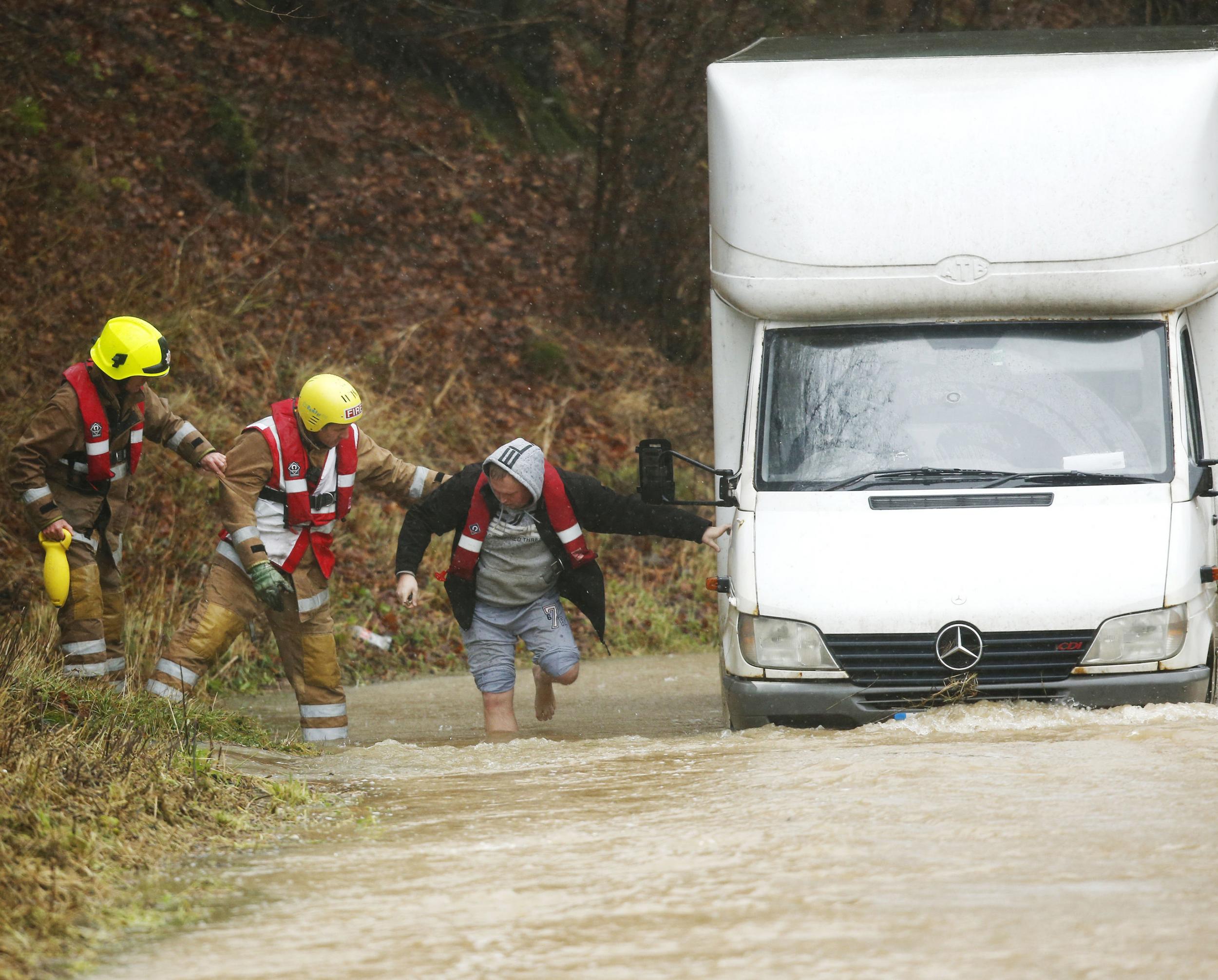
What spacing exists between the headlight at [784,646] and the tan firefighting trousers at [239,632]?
7.84ft

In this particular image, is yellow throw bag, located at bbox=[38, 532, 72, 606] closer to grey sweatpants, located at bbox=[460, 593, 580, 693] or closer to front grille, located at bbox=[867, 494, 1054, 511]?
grey sweatpants, located at bbox=[460, 593, 580, 693]

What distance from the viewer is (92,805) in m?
4.89

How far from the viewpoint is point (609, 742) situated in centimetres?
712

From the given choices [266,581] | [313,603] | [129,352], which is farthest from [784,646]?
[129,352]

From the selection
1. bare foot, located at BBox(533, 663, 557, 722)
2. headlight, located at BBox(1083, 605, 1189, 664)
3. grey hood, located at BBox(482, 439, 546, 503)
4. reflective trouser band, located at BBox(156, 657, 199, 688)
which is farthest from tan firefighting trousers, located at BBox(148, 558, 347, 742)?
headlight, located at BBox(1083, 605, 1189, 664)

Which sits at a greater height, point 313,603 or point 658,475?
point 658,475

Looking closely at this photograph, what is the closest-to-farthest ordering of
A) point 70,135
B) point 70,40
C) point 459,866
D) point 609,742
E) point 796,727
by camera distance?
1. point 459,866
2. point 796,727
3. point 609,742
4. point 70,135
5. point 70,40

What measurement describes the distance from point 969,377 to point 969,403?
14cm

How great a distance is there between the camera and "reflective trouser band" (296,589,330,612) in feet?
25.1

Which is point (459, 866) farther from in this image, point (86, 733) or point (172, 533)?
point (172, 533)

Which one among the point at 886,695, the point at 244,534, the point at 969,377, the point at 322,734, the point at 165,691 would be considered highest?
the point at 969,377

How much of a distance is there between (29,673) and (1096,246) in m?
4.90

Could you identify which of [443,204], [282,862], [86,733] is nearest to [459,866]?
[282,862]

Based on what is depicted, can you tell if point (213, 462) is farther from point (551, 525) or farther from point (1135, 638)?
point (1135, 638)
